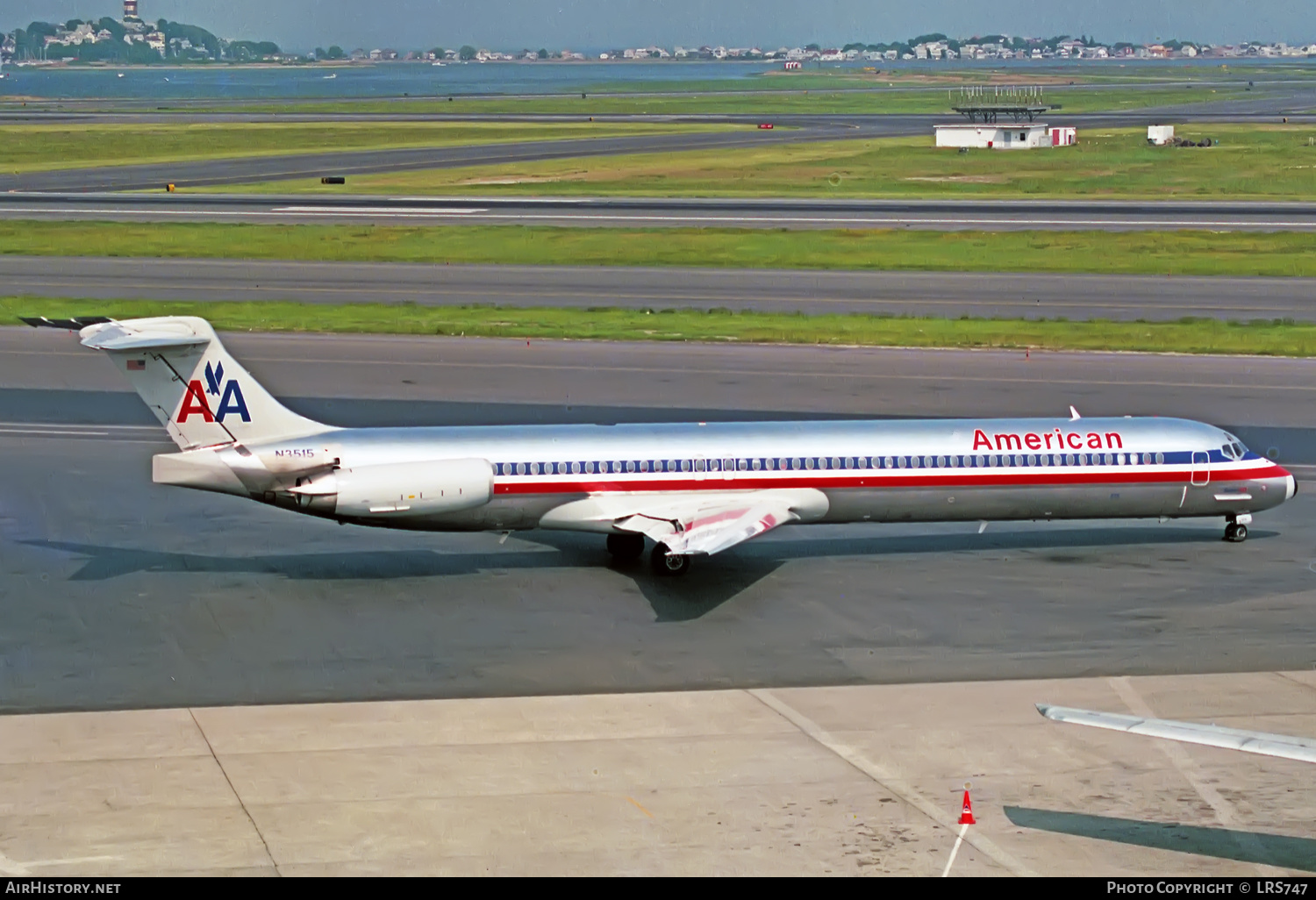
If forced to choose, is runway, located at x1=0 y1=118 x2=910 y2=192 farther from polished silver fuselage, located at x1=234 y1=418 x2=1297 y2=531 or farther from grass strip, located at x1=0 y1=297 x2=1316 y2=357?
polished silver fuselage, located at x1=234 y1=418 x2=1297 y2=531

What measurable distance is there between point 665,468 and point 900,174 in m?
105

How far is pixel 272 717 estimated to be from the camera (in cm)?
2778

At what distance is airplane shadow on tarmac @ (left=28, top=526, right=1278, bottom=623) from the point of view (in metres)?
36.6

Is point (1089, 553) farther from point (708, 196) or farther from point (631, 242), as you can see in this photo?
point (708, 196)

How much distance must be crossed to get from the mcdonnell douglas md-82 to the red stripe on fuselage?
38 millimetres

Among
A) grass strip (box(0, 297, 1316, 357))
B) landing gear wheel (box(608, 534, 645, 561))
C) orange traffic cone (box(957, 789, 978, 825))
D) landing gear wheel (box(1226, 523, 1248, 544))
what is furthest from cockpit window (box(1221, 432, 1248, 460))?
grass strip (box(0, 297, 1316, 357))

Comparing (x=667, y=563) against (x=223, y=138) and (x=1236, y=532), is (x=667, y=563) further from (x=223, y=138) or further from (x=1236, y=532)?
(x=223, y=138)

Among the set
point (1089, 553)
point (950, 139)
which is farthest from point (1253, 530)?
point (950, 139)

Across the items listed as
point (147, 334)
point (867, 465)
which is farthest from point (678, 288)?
point (147, 334)

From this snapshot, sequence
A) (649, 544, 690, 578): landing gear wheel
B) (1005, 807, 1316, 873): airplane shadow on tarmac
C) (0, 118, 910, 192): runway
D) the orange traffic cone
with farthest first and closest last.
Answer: (0, 118, 910, 192): runway, (649, 544, 690, 578): landing gear wheel, the orange traffic cone, (1005, 807, 1316, 873): airplane shadow on tarmac

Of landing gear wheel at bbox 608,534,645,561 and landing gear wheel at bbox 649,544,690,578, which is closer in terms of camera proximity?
landing gear wheel at bbox 649,544,690,578

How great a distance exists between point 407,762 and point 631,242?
7137 cm

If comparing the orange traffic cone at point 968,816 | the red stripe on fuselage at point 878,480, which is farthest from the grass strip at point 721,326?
the orange traffic cone at point 968,816

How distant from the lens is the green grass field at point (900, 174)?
409ft
